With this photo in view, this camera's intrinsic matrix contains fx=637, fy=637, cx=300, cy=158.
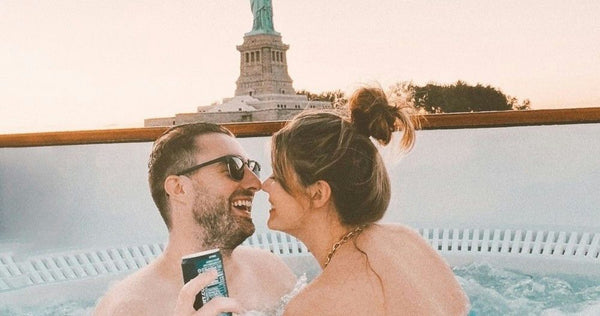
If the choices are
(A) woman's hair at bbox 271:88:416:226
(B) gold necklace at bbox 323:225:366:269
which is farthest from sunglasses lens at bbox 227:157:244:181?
(B) gold necklace at bbox 323:225:366:269

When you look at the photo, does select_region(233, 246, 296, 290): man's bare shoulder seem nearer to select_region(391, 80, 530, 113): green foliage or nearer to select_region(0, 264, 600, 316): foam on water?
select_region(0, 264, 600, 316): foam on water

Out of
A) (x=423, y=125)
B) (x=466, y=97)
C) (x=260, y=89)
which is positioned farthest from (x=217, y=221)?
(x=260, y=89)

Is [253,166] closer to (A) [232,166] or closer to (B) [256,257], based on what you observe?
(A) [232,166]

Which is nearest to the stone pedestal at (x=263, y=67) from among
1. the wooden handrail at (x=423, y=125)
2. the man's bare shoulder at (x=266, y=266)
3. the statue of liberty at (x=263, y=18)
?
the statue of liberty at (x=263, y=18)

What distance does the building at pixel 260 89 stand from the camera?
19484mm

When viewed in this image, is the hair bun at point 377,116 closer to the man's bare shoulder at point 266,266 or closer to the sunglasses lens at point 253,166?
the sunglasses lens at point 253,166

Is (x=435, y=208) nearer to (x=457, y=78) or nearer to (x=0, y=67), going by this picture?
(x=0, y=67)

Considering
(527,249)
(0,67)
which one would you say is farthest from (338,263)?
(0,67)

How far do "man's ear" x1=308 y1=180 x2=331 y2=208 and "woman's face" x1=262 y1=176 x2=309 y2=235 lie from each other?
2 centimetres

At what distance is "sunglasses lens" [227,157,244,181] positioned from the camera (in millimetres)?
1673

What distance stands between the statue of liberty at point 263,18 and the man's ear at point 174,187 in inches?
769

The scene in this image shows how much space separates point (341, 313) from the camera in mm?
1276

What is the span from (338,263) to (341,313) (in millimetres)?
122

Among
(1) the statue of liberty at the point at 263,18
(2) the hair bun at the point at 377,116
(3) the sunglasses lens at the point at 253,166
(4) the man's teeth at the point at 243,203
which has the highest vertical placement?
(1) the statue of liberty at the point at 263,18
